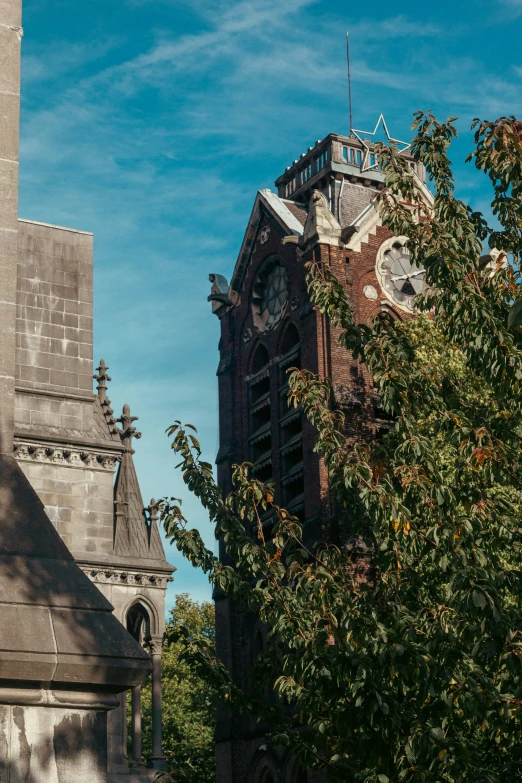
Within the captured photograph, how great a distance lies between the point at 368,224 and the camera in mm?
50875

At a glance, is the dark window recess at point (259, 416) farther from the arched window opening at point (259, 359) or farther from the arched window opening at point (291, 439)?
the arched window opening at point (259, 359)

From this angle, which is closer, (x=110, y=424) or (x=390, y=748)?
(x=390, y=748)

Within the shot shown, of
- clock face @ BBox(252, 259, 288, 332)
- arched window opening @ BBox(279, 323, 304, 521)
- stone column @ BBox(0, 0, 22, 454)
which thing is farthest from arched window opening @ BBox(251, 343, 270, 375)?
stone column @ BBox(0, 0, 22, 454)

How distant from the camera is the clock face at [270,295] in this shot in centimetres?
5319

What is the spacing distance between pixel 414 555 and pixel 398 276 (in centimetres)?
3969

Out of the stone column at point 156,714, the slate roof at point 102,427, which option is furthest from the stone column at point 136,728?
the slate roof at point 102,427

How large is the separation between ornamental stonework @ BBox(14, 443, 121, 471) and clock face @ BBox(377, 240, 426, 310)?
1024 inches

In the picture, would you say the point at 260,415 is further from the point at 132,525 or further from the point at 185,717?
the point at 132,525

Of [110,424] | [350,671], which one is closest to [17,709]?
[350,671]

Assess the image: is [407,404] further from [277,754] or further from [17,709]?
[277,754]

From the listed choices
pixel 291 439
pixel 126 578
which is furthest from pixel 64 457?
pixel 291 439

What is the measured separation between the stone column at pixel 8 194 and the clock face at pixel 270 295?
46.0 metres

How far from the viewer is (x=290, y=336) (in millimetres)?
52469

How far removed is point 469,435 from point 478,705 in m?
3.03
